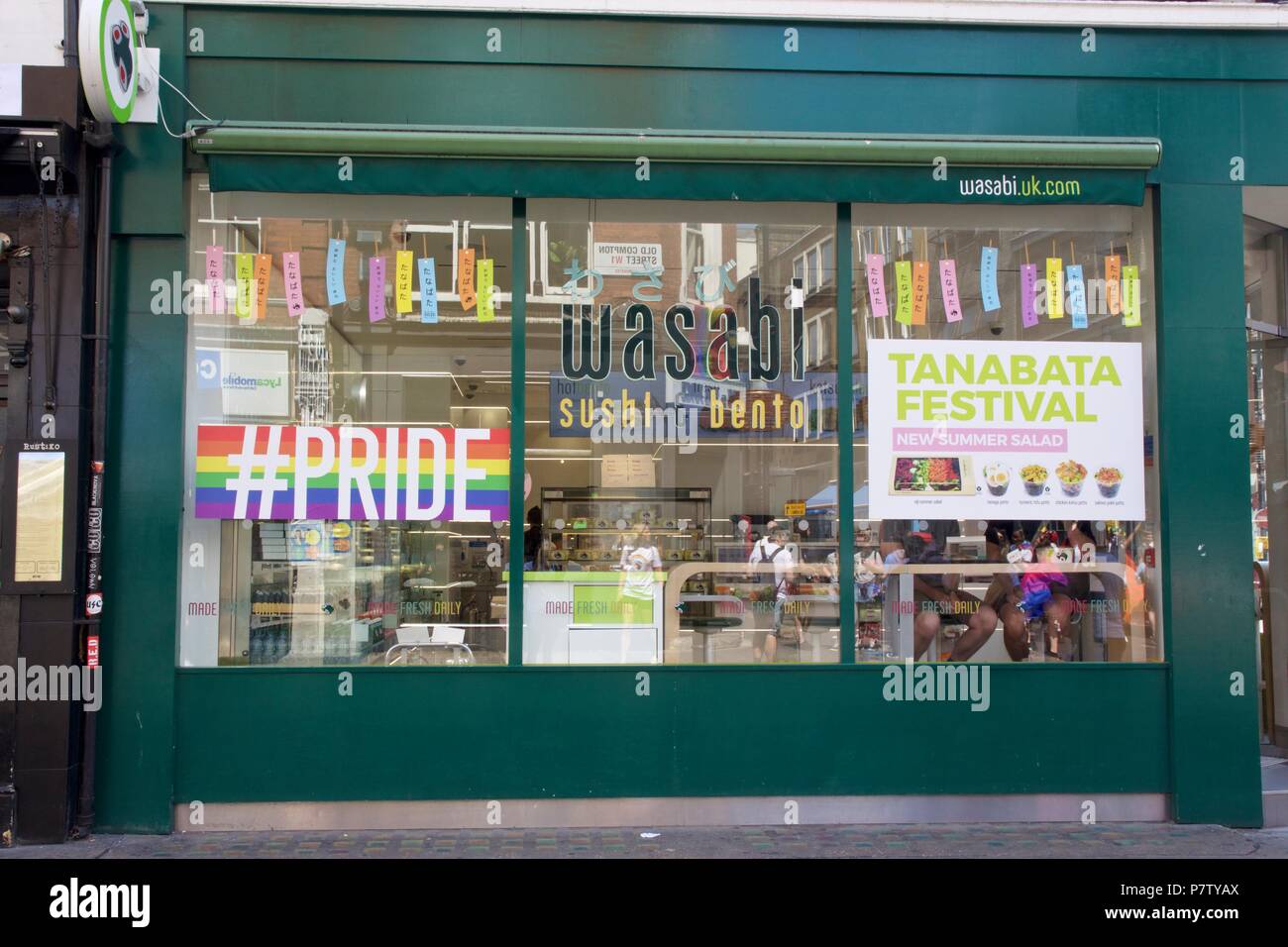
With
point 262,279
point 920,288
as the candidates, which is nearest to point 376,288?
point 262,279

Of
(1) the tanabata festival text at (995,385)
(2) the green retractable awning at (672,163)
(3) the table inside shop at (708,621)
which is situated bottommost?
(3) the table inside shop at (708,621)

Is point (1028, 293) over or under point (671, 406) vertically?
over

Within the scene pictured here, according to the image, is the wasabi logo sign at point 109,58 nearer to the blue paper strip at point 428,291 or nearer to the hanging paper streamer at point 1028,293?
the blue paper strip at point 428,291


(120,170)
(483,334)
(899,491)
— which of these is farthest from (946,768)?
(120,170)

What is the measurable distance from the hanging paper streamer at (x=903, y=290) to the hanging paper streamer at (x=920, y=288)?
32 millimetres

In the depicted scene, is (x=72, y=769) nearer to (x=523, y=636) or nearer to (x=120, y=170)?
(x=523, y=636)

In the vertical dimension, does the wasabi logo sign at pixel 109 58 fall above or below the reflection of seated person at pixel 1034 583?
above

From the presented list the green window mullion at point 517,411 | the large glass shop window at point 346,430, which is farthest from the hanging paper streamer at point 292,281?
the green window mullion at point 517,411

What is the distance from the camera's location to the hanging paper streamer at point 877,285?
7.54m

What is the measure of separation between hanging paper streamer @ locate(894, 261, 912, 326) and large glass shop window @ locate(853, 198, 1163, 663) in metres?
0.01

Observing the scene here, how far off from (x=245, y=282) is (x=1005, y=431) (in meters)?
5.40

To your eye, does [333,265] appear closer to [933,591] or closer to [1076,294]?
[933,591]

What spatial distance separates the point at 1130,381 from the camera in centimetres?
749

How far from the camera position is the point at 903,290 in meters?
7.59
